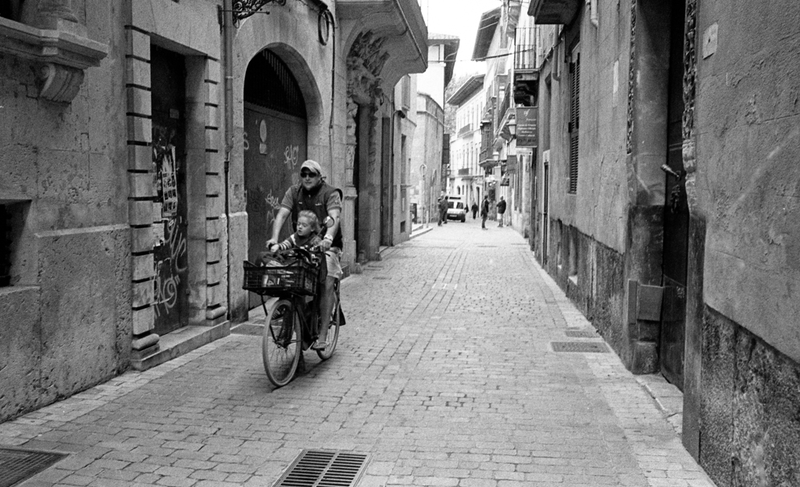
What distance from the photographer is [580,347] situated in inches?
331

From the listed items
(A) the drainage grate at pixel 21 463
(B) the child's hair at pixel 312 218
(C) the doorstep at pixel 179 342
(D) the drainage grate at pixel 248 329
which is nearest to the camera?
(A) the drainage grate at pixel 21 463

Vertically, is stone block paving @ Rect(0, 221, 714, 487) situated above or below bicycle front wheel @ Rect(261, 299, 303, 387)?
below

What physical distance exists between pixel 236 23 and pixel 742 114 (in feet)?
21.4

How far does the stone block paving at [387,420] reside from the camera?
14.9ft

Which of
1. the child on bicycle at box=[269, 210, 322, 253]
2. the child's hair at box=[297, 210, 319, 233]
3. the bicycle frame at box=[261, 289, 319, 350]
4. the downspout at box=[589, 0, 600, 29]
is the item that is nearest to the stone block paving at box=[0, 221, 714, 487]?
the bicycle frame at box=[261, 289, 319, 350]

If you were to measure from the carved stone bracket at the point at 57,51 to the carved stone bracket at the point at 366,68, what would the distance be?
32.0 ft

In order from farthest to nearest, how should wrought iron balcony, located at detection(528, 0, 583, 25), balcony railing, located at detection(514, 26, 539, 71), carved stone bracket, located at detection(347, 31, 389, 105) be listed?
balcony railing, located at detection(514, 26, 539, 71) < carved stone bracket, located at detection(347, 31, 389, 105) < wrought iron balcony, located at detection(528, 0, 583, 25)

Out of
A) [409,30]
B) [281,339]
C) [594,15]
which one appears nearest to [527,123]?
[409,30]

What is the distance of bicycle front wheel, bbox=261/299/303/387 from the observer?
632cm

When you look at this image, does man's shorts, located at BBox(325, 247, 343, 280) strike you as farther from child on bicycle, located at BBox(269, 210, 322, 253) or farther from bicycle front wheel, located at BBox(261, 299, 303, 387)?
bicycle front wheel, located at BBox(261, 299, 303, 387)

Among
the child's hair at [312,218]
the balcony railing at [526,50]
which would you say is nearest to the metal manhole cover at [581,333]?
the child's hair at [312,218]

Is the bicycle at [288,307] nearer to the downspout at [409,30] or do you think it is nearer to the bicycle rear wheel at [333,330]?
the bicycle rear wheel at [333,330]

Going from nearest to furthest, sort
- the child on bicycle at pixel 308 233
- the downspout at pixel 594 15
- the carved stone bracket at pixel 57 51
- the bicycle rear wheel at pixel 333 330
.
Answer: the carved stone bracket at pixel 57 51 → the child on bicycle at pixel 308 233 → the bicycle rear wheel at pixel 333 330 → the downspout at pixel 594 15

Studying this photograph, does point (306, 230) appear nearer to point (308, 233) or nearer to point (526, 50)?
point (308, 233)
